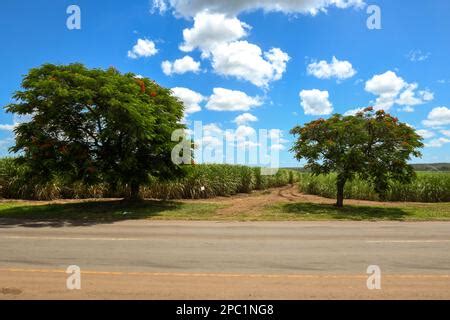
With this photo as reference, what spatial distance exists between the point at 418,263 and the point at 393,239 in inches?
134

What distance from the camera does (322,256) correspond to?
8.99 meters

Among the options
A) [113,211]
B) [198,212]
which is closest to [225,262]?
[198,212]

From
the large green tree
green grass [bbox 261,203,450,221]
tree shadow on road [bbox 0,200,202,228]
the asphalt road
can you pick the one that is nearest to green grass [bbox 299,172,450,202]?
green grass [bbox 261,203,450,221]

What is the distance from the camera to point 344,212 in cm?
1919

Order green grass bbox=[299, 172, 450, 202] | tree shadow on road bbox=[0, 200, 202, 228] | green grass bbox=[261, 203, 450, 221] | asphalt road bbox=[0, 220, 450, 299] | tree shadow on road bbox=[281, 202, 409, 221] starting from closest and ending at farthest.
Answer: asphalt road bbox=[0, 220, 450, 299]
tree shadow on road bbox=[0, 200, 202, 228]
green grass bbox=[261, 203, 450, 221]
tree shadow on road bbox=[281, 202, 409, 221]
green grass bbox=[299, 172, 450, 202]

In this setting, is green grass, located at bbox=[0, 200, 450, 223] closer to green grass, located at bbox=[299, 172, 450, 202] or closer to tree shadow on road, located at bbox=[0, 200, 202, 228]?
tree shadow on road, located at bbox=[0, 200, 202, 228]

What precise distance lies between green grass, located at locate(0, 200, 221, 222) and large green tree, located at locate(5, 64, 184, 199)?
4.98ft

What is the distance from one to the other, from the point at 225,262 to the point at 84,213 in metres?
12.1

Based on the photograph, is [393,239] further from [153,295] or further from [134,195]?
[134,195]

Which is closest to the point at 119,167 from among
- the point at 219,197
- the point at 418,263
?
the point at 219,197

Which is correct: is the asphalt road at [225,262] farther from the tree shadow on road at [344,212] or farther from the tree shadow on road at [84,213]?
the tree shadow on road at [344,212]

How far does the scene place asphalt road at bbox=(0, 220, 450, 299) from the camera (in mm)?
6309

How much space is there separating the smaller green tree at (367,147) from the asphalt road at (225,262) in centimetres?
595

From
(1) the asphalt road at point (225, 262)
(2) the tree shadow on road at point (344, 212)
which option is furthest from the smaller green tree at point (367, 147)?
(1) the asphalt road at point (225, 262)
